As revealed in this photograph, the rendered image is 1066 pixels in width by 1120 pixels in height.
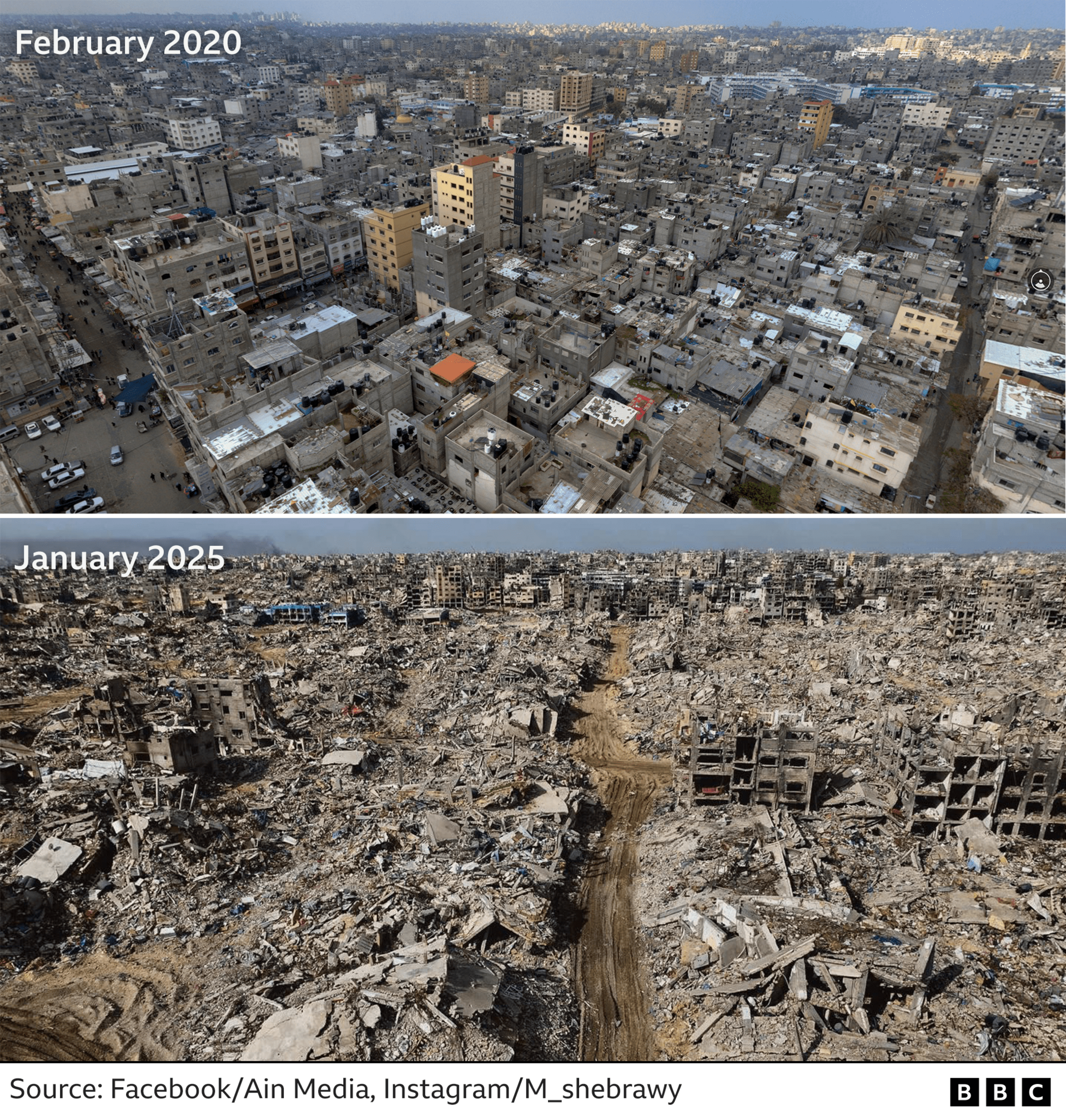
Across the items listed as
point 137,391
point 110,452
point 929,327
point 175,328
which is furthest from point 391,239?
point 929,327

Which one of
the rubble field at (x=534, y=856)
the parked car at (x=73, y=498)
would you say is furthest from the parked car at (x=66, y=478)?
the rubble field at (x=534, y=856)

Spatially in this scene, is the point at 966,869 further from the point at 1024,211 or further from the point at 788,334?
the point at 1024,211

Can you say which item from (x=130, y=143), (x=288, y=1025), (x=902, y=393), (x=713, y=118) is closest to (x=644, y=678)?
(x=288, y=1025)

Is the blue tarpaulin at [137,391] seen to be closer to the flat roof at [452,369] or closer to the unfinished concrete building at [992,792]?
the flat roof at [452,369]

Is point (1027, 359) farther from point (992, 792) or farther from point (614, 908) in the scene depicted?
point (614, 908)

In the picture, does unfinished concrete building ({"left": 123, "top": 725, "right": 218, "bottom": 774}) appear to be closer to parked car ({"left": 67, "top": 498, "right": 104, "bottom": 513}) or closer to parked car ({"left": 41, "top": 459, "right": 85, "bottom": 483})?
parked car ({"left": 67, "top": 498, "right": 104, "bottom": 513})
